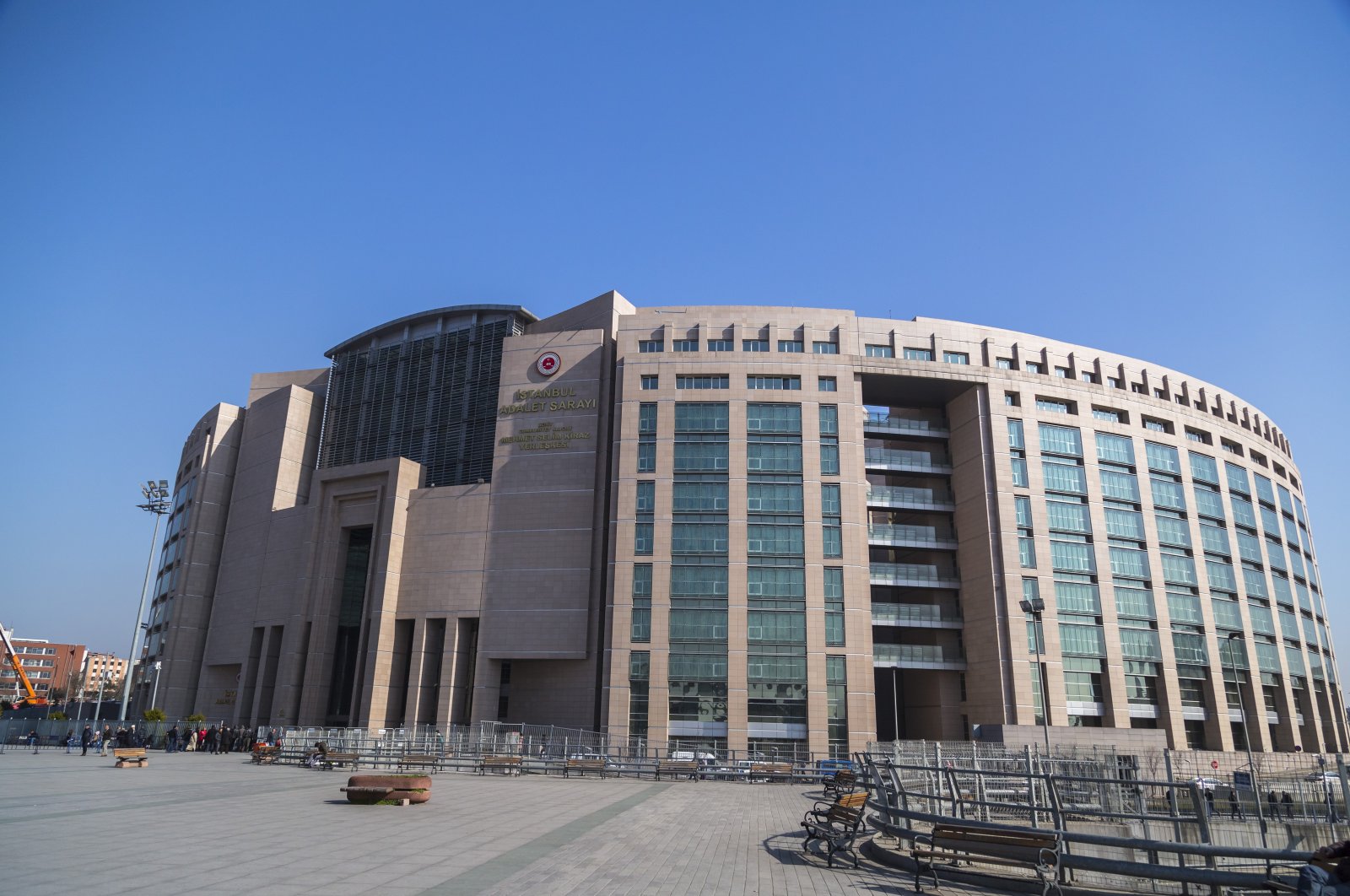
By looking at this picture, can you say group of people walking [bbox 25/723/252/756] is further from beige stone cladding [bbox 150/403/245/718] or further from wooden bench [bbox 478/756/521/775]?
wooden bench [bbox 478/756/521/775]

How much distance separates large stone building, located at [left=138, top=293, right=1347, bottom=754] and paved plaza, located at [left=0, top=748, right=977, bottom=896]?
2882 cm

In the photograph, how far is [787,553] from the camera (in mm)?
56344

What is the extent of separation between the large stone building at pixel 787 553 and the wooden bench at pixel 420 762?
63.3ft

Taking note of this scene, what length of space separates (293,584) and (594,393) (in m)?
29.8

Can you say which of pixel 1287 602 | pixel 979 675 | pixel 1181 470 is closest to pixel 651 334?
pixel 979 675

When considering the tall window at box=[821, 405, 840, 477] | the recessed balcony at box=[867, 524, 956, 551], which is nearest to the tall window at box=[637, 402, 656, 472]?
the tall window at box=[821, 405, 840, 477]

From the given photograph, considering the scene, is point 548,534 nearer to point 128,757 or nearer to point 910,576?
point 910,576

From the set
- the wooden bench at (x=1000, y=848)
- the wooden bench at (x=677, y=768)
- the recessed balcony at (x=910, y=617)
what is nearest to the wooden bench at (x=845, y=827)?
the wooden bench at (x=1000, y=848)

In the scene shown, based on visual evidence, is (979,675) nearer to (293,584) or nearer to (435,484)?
(435,484)

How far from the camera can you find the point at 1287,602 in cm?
7225

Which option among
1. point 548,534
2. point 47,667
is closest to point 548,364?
point 548,534

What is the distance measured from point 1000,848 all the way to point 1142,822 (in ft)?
6.87

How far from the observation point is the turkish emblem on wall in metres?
64.8

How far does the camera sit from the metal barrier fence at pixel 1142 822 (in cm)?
1086
